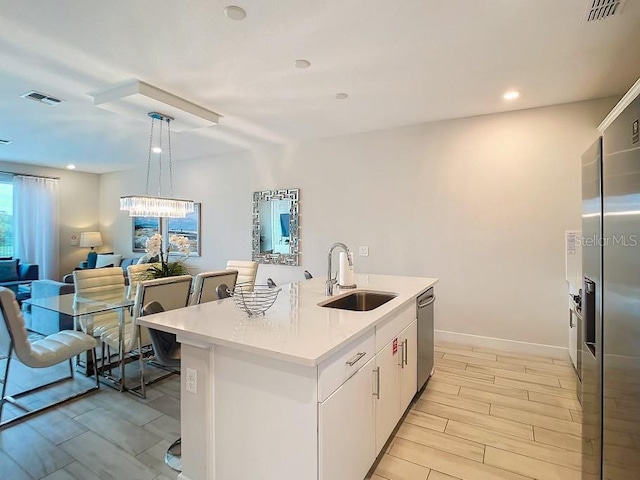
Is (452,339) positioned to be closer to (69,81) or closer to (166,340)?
(166,340)

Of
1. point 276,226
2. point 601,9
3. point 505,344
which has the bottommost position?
point 505,344

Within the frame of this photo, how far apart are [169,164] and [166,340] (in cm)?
527

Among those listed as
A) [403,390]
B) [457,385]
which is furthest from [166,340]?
[457,385]

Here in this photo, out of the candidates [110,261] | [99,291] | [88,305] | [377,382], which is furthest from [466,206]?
[110,261]

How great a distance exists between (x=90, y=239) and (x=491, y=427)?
27.2ft

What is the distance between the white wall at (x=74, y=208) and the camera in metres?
7.38

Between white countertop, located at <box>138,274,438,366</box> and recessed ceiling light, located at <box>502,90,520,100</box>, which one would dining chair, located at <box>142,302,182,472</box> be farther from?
recessed ceiling light, located at <box>502,90,520,100</box>

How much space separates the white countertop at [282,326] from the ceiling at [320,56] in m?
1.84

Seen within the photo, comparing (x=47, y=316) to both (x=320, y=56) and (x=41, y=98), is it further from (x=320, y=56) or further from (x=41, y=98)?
(x=320, y=56)

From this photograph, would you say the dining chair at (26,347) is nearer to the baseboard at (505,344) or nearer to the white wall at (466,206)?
the white wall at (466,206)

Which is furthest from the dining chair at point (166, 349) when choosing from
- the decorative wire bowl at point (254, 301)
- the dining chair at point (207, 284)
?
the dining chair at point (207, 284)

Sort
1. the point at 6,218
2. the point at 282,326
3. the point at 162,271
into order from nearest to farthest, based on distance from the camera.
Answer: the point at 282,326 → the point at 162,271 → the point at 6,218

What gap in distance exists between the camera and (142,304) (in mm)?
2660

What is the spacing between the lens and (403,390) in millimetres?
2266
